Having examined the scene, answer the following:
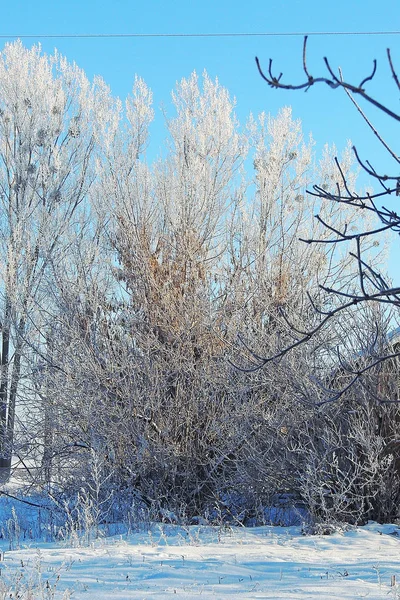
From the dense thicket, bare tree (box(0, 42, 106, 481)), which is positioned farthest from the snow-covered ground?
bare tree (box(0, 42, 106, 481))

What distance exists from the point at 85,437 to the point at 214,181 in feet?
15.8

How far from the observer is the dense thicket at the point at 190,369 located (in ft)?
27.6

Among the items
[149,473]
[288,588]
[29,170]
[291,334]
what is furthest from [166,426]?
[29,170]

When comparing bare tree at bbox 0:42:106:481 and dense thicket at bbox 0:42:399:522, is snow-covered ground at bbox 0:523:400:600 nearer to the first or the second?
dense thicket at bbox 0:42:399:522

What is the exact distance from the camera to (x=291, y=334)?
8.71 metres

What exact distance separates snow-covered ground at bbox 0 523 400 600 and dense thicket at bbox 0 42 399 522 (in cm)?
97

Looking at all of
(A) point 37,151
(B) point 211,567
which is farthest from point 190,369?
(A) point 37,151

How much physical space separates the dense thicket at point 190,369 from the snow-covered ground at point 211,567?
38.0 inches

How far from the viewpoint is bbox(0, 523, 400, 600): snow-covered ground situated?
4457 millimetres

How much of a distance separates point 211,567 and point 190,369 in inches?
154

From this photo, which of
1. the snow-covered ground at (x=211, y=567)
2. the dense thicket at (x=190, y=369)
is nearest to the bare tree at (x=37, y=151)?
the dense thicket at (x=190, y=369)

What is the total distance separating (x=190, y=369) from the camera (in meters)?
9.10

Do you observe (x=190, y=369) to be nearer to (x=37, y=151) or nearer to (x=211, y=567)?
(x=211, y=567)

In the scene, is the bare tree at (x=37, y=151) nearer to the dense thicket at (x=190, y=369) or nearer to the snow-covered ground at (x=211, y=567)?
the dense thicket at (x=190, y=369)
